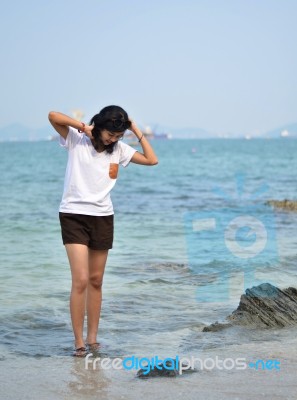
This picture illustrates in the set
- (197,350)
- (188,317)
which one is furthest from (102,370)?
(188,317)

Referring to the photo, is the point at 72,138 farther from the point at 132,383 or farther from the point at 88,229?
the point at 132,383

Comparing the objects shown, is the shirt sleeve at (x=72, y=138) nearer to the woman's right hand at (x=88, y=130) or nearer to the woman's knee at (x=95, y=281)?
the woman's right hand at (x=88, y=130)

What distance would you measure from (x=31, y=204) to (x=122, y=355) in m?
16.4

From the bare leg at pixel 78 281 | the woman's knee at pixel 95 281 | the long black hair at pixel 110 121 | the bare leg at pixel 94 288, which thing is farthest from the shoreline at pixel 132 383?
the long black hair at pixel 110 121

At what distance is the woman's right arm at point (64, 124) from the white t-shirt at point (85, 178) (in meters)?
0.06

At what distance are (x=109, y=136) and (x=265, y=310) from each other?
2.22 meters

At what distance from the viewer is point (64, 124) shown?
5.29 meters

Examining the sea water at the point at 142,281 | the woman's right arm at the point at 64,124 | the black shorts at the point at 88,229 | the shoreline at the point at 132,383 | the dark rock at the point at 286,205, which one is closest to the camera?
the shoreline at the point at 132,383

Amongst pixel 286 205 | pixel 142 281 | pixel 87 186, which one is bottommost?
pixel 142 281

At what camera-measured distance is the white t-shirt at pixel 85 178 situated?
536 cm

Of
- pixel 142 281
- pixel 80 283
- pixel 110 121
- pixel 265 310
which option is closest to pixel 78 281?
pixel 80 283

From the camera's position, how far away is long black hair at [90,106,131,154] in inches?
208

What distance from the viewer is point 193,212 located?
2003 centimetres

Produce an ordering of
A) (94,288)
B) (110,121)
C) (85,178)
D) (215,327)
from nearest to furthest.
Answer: (110,121) < (85,178) < (94,288) < (215,327)
